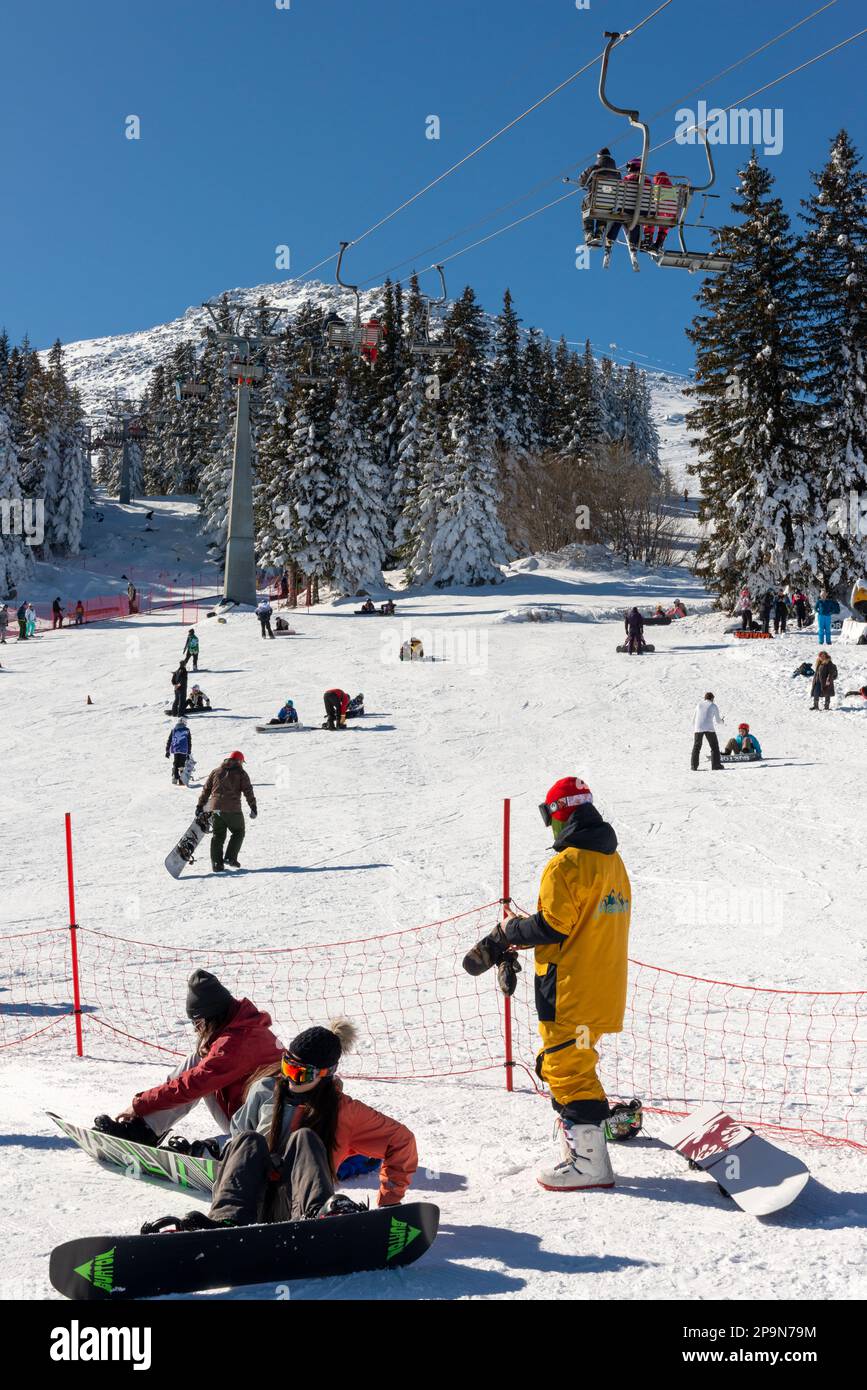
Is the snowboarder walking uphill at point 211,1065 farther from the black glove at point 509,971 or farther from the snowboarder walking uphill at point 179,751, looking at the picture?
the snowboarder walking uphill at point 179,751

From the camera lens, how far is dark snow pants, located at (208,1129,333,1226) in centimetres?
417

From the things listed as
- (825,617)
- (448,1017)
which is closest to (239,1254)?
(448,1017)

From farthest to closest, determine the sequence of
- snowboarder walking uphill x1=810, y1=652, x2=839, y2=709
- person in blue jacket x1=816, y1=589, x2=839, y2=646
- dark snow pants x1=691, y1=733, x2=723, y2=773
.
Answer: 1. person in blue jacket x1=816, y1=589, x2=839, y2=646
2. snowboarder walking uphill x1=810, y1=652, x2=839, y2=709
3. dark snow pants x1=691, y1=733, x2=723, y2=773

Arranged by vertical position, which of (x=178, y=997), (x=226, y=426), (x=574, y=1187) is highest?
(x=226, y=426)

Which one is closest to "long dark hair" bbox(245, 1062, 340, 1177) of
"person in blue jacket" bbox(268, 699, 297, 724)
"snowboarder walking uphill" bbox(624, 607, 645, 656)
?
"person in blue jacket" bbox(268, 699, 297, 724)

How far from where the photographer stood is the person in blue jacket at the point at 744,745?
18.8 metres

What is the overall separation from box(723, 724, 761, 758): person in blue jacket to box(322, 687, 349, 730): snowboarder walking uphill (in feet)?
27.1

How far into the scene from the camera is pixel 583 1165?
5.03 metres

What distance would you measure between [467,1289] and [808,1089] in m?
3.67

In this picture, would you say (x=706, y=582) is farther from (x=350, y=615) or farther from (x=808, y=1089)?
(x=808, y=1089)

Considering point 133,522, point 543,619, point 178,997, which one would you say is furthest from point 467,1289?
point 133,522

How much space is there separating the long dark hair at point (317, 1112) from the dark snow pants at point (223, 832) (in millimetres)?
9365

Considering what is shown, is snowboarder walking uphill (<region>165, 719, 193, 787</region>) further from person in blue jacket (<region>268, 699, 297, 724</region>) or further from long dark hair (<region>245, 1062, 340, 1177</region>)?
long dark hair (<region>245, 1062, 340, 1177</region>)

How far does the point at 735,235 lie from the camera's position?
3312 cm
